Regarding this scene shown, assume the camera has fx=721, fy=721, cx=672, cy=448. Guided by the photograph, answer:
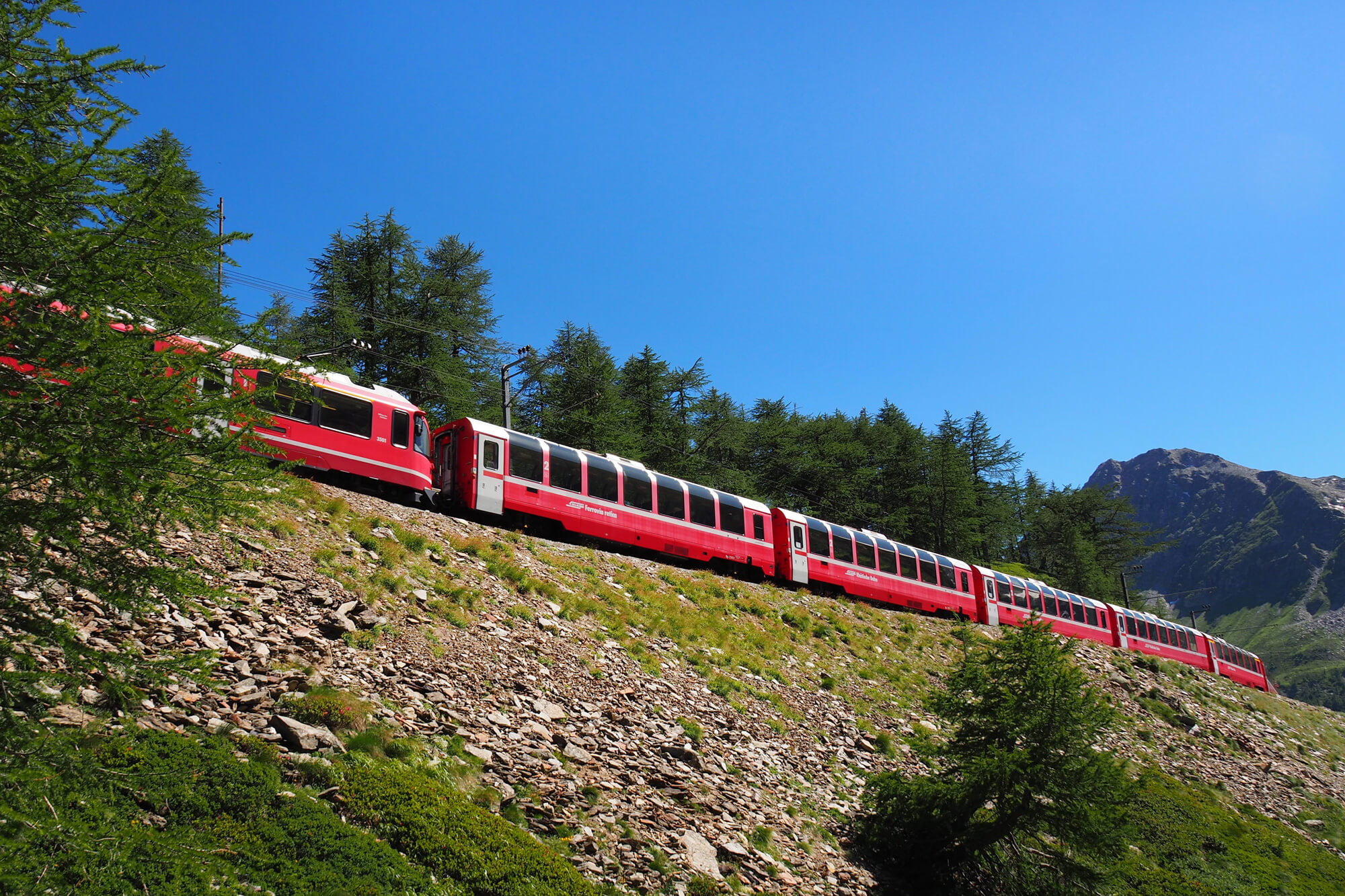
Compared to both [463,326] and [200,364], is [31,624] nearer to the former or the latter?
[200,364]

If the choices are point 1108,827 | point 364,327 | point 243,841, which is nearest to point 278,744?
point 243,841

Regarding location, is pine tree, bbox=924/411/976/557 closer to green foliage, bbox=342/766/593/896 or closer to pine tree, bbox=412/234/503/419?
pine tree, bbox=412/234/503/419

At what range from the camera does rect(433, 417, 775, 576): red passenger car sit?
20281mm

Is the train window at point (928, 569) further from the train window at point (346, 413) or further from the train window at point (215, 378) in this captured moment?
the train window at point (215, 378)

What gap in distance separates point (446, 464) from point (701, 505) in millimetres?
8888

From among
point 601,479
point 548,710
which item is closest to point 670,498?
point 601,479

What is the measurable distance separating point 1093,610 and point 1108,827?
3404cm

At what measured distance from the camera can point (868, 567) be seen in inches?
1185

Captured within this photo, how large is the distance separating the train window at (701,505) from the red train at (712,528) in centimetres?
4

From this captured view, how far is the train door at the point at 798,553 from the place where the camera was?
2756 centimetres

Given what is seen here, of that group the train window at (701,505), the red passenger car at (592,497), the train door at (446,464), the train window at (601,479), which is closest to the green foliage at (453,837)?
the red passenger car at (592,497)

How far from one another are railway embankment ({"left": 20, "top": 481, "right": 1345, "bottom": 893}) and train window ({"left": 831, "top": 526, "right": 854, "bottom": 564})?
795 centimetres

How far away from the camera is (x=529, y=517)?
69.9 ft

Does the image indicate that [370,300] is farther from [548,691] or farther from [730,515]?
[548,691]
